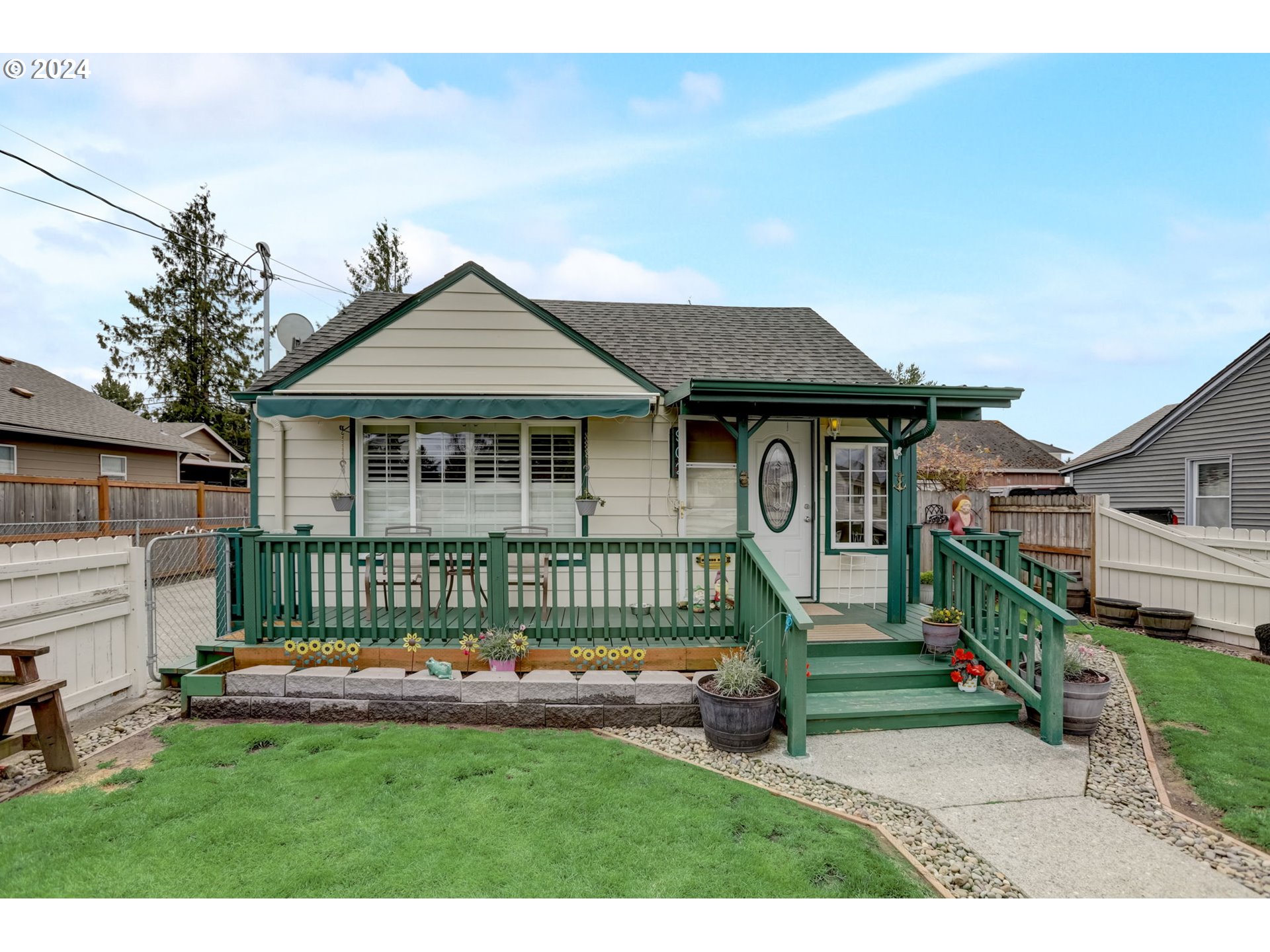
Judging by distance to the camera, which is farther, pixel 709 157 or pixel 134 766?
pixel 709 157

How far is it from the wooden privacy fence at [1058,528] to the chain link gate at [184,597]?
32.3 ft

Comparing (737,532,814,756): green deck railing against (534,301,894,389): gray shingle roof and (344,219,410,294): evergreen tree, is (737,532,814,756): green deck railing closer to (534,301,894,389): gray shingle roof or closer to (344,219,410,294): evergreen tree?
(534,301,894,389): gray shingle roof

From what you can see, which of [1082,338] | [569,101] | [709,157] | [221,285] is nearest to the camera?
[569,101]

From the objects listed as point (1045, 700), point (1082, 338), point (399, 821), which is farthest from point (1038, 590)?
point (1082, 338)

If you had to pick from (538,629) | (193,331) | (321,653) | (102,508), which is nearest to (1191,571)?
(538,629)

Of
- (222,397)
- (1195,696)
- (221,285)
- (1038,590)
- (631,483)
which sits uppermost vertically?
(221,285)

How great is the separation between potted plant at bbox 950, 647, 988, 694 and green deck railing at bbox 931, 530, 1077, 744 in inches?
6.5

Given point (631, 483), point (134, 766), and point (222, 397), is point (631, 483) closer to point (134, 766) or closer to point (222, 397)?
point (134, 766)

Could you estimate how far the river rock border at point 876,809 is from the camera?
2670 mm

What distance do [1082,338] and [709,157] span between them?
17.6m

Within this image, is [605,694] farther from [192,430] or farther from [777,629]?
[192,430]

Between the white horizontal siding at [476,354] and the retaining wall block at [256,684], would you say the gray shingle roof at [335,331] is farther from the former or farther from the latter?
the retaining wall block at [256,684]

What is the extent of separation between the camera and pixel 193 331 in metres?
25.6

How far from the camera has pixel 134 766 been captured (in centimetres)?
377
